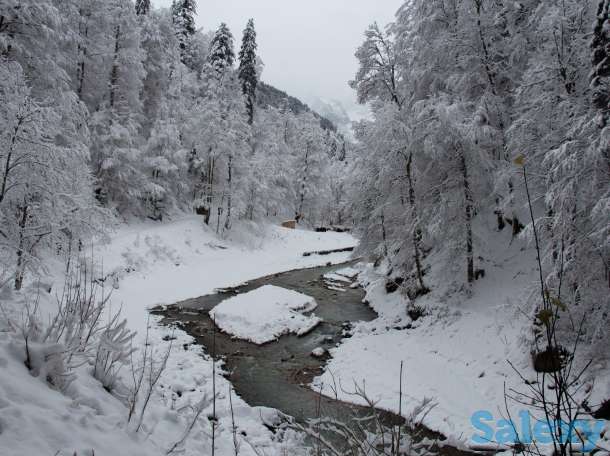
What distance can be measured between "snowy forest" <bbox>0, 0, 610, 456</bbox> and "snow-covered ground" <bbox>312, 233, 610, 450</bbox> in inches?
2.6

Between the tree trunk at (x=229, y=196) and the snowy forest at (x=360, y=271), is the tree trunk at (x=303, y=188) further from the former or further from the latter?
A: the snowy forest at (x=360, y=271)

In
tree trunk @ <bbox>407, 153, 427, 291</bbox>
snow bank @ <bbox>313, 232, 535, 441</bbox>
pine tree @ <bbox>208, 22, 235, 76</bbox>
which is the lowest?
snow bank @ <bbox>313, 232, 535, 441</bbox>

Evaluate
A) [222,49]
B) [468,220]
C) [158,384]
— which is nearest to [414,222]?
[468,220]

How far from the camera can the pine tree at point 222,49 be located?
106ft

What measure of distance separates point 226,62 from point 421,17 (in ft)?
73.3

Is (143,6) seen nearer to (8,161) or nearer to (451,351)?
(8,161)

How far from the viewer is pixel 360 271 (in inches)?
970

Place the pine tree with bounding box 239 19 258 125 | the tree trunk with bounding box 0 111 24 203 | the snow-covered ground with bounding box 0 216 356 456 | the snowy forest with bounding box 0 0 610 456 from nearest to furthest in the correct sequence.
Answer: the snow-covered ground with bounding box 0 216 356 456, the snowy forest with bounding box 0 0 610 456, the tree trunk with bounding box 0 111 24 203, the pine tree with bounding box 239 19 258 125

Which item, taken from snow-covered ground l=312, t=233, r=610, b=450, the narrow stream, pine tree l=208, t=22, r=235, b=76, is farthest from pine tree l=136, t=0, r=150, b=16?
snow-covered ground l=312, t=233, r=610, b=450

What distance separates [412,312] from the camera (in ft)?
44.3

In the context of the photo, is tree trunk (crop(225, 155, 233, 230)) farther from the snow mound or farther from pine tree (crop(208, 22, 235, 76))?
the snow mound

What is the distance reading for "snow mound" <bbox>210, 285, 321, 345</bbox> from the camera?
13040 mm

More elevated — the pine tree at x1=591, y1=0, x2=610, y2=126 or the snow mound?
the pine tree at x1=591, y1=0, x2=610, y2=126

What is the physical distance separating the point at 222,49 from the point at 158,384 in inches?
1227
